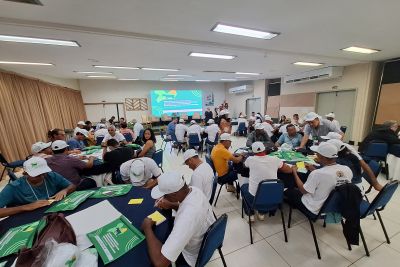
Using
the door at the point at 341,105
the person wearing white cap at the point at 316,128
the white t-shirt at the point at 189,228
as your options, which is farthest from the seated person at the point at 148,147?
the door at the point at 341,105

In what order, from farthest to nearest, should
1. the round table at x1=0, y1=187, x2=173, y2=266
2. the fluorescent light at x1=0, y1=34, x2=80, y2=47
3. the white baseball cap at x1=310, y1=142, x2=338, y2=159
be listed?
the fluorescent light at x1=0, y1=34, x2=80, y2=47 < the white baseball cap at x1=310, y1=142, x2=338, y2=159 < the round table at x1=0, y1=187, x2=173, y2=266

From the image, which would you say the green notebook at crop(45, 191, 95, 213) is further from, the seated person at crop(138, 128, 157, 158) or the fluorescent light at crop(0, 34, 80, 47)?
the fluorescent light at crop(0, 34, 80, 47)

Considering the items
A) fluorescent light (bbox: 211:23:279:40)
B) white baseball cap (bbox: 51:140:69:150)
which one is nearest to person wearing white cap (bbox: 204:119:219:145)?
fluorescent light (bbox: 211:23:279:40)

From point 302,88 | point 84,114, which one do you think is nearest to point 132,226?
point 302,88

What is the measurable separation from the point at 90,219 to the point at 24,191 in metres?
0.94

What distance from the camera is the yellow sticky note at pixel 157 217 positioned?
4.48 feet

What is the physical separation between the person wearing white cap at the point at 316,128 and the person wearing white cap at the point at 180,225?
3229 mm

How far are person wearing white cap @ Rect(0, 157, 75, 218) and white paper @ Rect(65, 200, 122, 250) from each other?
484 mm

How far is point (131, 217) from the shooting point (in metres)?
1.43

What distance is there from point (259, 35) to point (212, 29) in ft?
3.31

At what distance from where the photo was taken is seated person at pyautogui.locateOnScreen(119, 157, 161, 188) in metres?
→ 2.36

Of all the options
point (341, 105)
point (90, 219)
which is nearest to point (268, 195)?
point (90, 219)

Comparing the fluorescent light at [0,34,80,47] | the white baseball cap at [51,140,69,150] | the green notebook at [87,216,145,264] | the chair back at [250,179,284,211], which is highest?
the fluorescent light at [0,34,80,47]

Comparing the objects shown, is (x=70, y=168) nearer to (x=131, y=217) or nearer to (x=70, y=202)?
(x=70, y=202)
